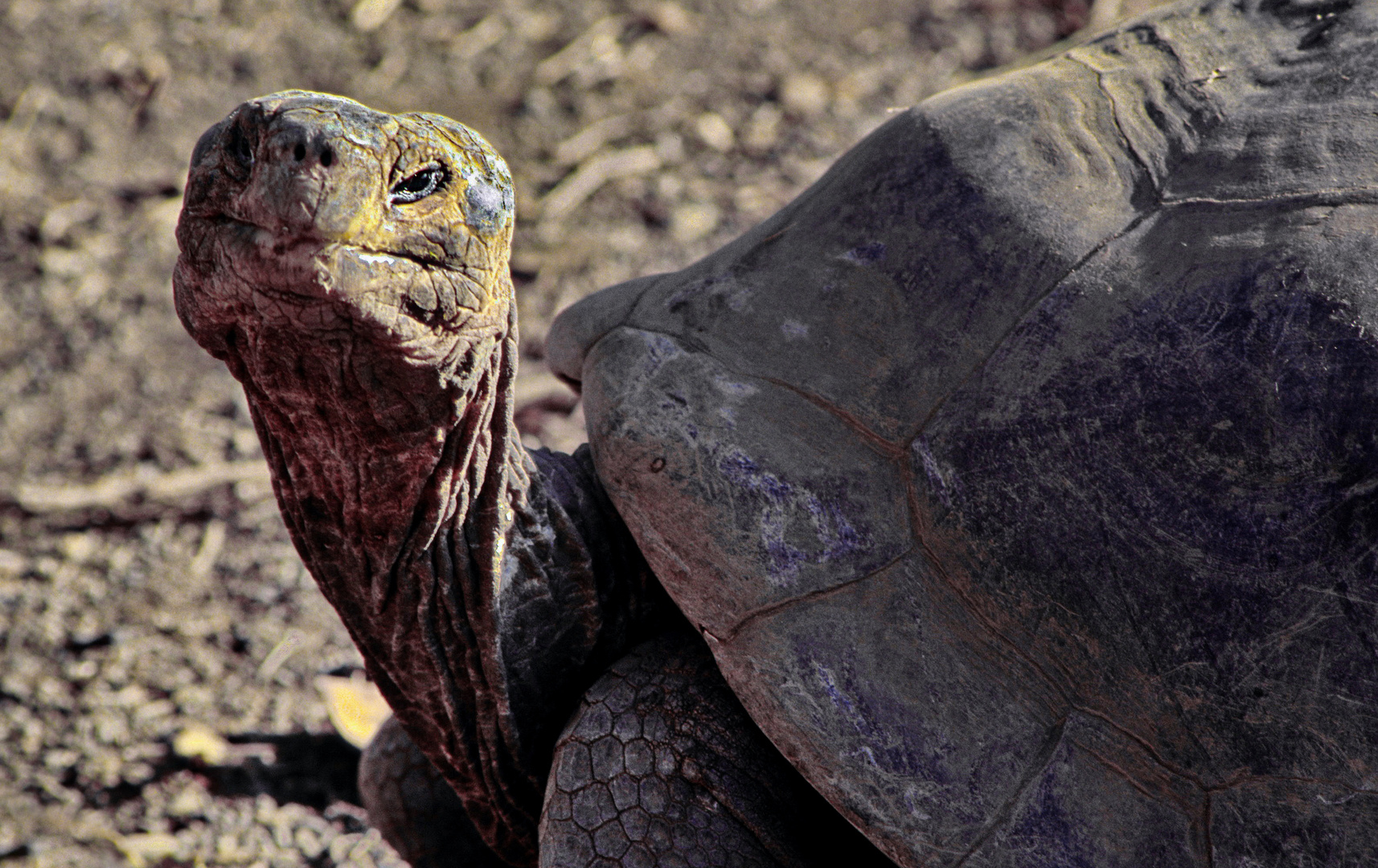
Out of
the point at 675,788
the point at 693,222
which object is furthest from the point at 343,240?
the point at 693,222

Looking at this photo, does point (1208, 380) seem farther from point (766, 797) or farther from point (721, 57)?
point (721, 57)

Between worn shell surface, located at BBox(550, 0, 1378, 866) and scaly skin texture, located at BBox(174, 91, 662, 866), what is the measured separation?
259mm

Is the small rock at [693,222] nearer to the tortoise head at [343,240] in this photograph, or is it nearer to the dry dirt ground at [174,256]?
the dry dirt ground at [174,256]

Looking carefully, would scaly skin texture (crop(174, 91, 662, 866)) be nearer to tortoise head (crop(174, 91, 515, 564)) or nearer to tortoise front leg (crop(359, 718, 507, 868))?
tortoise head (crop(174, 91, 515, 564))

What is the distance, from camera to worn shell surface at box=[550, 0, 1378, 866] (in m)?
1.51

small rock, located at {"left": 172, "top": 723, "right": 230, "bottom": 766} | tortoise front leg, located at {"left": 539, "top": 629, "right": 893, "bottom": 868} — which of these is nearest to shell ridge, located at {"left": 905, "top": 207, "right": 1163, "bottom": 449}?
tortoise front leg, located at {"left": 539, "top": 629, "right": 893, "bottom": 868}

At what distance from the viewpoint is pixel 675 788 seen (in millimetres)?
1804

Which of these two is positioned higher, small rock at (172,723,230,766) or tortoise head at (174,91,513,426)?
tortoise head at (174,91,513,426)

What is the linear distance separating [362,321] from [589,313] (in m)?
0.74

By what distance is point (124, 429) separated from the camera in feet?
12.2

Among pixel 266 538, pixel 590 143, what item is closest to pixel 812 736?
pixel 266 538

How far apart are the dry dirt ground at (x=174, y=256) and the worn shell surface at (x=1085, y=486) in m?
1.63

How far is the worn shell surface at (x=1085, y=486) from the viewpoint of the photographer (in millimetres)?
1513

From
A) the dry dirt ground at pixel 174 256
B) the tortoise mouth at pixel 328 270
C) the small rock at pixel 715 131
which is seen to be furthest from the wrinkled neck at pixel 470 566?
the small rock at pixel 715 131
